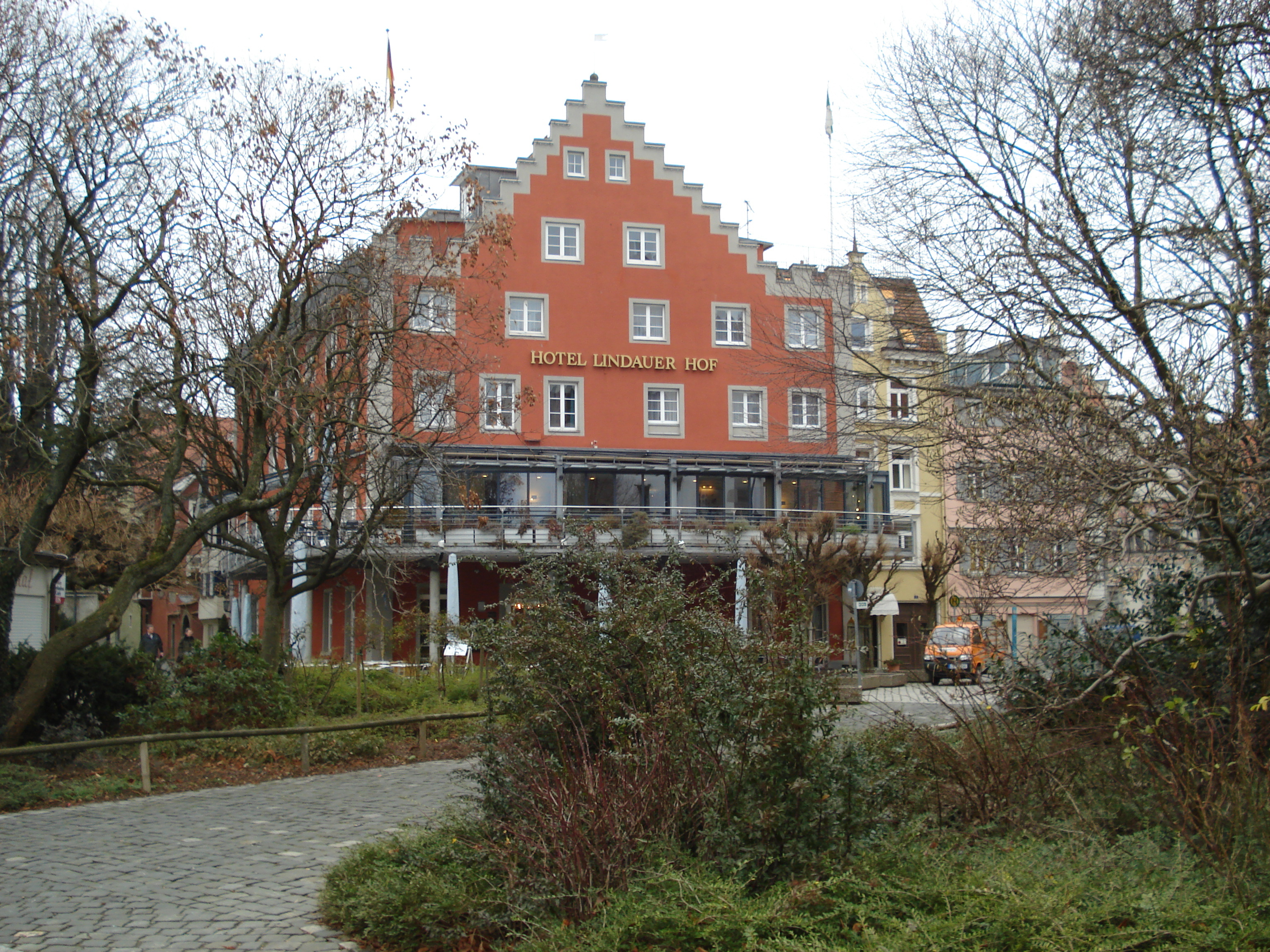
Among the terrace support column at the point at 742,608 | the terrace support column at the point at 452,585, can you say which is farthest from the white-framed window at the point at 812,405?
the terrace support column at the point at 452,585

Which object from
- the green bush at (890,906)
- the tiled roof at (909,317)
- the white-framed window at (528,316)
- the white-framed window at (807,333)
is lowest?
the green bush at (890,906)

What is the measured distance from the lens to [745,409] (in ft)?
137

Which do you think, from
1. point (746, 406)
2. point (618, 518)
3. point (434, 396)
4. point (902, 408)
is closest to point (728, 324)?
point (746, 406)

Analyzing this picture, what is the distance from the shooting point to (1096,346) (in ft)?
33.6

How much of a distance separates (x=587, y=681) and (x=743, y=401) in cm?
3499

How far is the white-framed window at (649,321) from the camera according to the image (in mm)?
41031

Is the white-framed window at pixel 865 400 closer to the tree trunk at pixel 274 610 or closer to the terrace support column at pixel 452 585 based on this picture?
the tree trunk at pixel 274 610

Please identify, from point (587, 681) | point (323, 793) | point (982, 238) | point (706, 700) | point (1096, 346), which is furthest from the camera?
point (323, 793)

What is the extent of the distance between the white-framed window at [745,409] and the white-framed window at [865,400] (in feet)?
88.1

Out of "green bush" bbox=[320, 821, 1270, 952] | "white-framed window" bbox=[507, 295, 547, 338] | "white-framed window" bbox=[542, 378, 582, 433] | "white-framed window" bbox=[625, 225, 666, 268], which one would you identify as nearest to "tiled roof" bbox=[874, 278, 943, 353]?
"green bush" bbox=[320, 821, 1270, 952]

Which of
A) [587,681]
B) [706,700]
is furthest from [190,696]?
[706,700]

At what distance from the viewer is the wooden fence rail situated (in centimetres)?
1277

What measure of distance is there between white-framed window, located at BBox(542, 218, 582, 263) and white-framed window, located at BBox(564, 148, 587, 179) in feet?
5.48

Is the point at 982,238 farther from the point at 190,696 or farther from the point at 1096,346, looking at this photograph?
the point at 190,696
